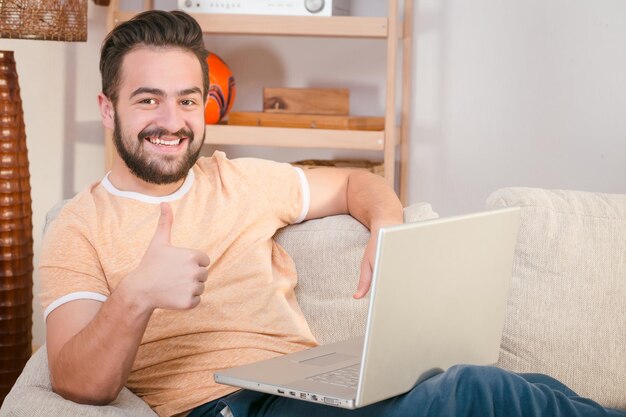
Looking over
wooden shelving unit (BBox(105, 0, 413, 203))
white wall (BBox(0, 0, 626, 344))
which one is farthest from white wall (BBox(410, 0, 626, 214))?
wooden shelving unit (BBox(105, 0, 413, 203))

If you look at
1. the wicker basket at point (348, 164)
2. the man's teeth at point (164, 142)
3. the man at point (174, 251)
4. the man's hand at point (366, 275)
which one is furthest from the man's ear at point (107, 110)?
the wicker basket at point (348, 164)

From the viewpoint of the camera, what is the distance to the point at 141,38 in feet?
5.78

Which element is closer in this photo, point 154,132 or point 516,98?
point 154,132

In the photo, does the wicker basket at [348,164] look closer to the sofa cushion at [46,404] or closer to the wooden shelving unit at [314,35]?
the wooden shelving unit at [314,35]

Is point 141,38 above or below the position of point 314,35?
below

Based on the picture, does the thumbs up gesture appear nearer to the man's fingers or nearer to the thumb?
the thumb

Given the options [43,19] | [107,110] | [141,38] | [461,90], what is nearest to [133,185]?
[107,110]

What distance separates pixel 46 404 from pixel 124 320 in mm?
173

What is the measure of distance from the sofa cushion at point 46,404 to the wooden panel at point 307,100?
1.40 m

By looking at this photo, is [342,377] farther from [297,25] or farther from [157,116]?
[297,25]

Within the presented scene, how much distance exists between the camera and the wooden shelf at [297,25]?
2.74 metres

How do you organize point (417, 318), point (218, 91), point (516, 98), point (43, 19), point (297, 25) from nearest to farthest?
point (417, 318) → point (43, 19) → point (297, 25) → point (218, 91) → point (516, 98)

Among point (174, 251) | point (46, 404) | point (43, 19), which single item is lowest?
point (46, 404)

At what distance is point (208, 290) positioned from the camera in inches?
67.2
